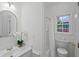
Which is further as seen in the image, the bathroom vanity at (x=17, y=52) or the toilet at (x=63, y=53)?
the toilet at (x=63, y=53)

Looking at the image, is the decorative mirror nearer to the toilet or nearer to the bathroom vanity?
the bathroom vanity

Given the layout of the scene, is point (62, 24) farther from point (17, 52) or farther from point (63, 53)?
point (17, 52)

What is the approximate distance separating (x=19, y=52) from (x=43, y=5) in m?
0.86

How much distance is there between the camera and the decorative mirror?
1.69 meters

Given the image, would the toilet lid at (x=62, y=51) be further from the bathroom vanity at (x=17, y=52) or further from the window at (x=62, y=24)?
the bathroom vanity at (x=17, y=52)

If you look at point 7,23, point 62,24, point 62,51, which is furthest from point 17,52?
point 62,24

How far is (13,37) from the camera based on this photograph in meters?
1.76

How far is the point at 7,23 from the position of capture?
5.62ft

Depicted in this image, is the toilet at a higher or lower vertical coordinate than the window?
lower

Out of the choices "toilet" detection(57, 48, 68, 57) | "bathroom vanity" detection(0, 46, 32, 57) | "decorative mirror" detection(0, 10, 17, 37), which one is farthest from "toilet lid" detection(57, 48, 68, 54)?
"decorative mirror" detection(0, 10, 17, 37)

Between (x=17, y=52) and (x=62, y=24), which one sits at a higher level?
(x=62, y=24)

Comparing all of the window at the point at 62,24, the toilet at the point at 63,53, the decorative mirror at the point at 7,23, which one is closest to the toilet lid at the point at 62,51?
the toilet at the point at 63,53

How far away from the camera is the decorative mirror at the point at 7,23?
169 centimetres

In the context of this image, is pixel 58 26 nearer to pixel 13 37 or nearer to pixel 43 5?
pixel 43 5
